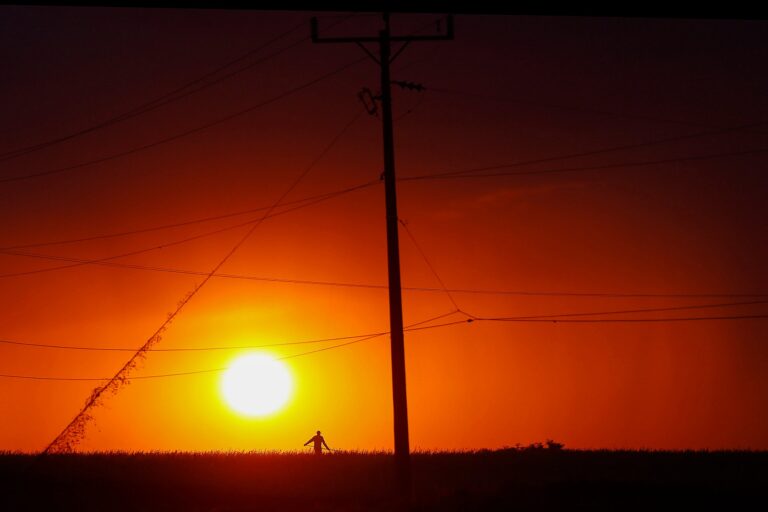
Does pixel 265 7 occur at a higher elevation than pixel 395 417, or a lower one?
lower

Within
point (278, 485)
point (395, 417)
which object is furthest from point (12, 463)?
point (395, 417)

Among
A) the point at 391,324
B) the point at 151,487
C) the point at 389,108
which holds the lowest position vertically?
the point at 151,487

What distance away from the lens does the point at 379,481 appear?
30078mm

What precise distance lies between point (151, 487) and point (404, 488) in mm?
8401

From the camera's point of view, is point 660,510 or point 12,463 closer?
point 660,510

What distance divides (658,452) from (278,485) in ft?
64.4

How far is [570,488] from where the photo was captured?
941 inches

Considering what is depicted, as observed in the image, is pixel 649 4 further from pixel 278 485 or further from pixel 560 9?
pixel 278 485

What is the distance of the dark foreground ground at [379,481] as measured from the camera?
2344cm

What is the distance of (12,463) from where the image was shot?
108 feet

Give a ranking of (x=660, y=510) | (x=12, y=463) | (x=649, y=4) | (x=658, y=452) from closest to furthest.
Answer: (x=649, y=4), (x=660, y=510), (x=12, y=463), (x=658, y=452)

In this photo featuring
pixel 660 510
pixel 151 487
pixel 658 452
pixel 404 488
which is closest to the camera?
pixel 660 510

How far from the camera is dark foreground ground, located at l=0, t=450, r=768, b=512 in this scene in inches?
923

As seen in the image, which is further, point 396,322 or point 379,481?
point 379,481
